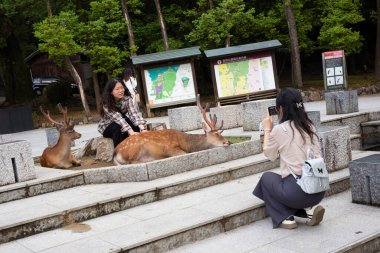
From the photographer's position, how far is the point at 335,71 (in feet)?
46.3

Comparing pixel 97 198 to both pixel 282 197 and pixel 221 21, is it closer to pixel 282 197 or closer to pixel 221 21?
pixel 282 197

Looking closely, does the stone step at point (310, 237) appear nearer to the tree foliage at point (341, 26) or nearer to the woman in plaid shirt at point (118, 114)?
the woman in plaid shirt at point (118, 114)

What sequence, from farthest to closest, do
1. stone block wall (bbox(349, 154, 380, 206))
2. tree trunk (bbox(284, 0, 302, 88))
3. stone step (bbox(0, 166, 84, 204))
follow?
tree trunk (bbox(284, 0, 302, 88)), stone step (bbox(0, 166, 84, 204)), stone block wall (bbox(349, 154, 380, 206))

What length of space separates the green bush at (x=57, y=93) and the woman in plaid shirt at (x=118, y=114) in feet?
65.2

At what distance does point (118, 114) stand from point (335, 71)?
8.33 meters

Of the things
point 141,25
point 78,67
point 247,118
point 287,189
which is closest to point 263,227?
point 287,189

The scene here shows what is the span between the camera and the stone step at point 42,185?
668cm

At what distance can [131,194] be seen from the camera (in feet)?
20.3

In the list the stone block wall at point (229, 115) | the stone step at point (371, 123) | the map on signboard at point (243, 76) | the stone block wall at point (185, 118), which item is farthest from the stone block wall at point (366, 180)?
the map on signboard at point (243, 76)

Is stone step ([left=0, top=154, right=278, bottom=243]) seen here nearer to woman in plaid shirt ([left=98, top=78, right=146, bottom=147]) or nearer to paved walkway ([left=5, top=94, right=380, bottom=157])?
woman in plaid shirt ([left=98, top=78, right=146, bottom=147])

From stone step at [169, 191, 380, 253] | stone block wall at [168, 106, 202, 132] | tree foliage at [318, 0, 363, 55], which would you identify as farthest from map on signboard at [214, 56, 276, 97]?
stone step at [169, 191, 380, 253]

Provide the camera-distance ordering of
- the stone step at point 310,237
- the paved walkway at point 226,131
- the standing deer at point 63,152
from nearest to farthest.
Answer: the stone step at point 310,237 < the standing deer at point 63,152 < the paved walkway at point 226,131

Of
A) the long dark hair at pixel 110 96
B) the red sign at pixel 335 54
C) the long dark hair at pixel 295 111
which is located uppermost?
the red sign at pixel 335 54

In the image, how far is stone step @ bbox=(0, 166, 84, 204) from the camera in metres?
6.68
